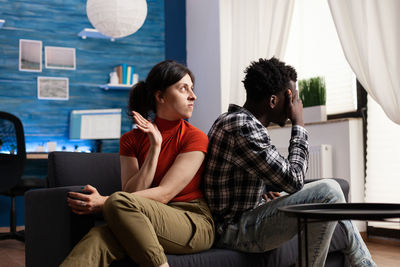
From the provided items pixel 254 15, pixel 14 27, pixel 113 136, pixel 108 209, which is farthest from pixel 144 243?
pixel 14 27

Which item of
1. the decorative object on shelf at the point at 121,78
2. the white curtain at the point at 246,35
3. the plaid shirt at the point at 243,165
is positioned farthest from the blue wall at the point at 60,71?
the plaid shirt at the point at 243,165

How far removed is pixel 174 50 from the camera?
228 inches

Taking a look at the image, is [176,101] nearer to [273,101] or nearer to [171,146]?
[171,146]

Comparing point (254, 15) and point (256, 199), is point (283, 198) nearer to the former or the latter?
point (256, 199)

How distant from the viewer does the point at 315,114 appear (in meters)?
3.95

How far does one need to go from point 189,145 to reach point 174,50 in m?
4.25

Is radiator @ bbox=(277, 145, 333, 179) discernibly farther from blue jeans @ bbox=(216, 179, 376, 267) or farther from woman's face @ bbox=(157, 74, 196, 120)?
woman's face @ bbox=(157, 74, 196, 120)

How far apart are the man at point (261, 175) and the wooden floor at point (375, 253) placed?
132 cm

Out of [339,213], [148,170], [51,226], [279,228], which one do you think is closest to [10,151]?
[51,226]

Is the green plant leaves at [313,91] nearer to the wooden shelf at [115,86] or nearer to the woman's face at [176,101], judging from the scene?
the wooden shelf at [115,86]

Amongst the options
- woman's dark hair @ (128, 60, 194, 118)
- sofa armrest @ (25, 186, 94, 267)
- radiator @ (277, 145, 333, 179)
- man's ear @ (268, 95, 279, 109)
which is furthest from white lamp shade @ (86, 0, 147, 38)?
man's ear @ (268, 95, 279, 109)

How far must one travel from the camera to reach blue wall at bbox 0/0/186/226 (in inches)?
199

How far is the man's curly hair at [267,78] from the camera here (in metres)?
1.74

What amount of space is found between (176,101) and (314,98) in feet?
8.13
